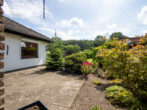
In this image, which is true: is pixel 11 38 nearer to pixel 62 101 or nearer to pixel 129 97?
pixel 62 101

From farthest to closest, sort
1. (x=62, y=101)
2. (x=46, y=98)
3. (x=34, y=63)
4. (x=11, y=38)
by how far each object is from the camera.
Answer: (x=34, y=63)
(x=11, y=38)
(x=46, y=98)
(x=62, y=101)

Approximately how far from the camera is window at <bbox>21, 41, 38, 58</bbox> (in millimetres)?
6789

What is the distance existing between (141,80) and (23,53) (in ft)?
26.4

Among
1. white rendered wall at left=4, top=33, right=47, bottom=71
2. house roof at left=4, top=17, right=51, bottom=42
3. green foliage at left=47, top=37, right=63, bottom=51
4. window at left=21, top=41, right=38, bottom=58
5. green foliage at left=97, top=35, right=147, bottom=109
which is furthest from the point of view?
green foliage at left=47, top=37, right=63, bottom=51

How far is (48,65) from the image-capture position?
273 inches

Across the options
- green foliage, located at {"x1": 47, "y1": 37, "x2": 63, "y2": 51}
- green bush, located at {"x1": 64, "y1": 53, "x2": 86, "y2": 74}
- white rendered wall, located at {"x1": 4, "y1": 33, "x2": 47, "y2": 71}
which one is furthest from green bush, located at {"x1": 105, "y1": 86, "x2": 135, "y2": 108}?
white rendered wall, located at {"x1": 4, "y1": 33, "x2": 47, "y2": 71}

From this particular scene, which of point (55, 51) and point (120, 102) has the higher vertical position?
point (55, 51)

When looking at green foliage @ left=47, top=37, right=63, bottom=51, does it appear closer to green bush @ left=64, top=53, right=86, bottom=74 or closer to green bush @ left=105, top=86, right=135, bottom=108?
green bush @ left=64, top=53, right=86, bottom=74

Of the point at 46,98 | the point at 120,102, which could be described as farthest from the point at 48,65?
the point at 120,102

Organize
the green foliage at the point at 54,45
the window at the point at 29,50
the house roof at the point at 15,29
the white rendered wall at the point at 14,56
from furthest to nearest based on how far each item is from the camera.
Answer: the green foliage at the point at 54,45
the window at the point at 29,50
the white rendered wall at the point at 14,56
the house roof at the point at 15,29

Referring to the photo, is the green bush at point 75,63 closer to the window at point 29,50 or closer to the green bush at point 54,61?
the green bush at point 54,61

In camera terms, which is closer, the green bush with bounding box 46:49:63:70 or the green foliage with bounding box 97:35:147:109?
the green foliage with bounding box 97:35:147:109

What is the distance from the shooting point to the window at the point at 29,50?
6.79 m

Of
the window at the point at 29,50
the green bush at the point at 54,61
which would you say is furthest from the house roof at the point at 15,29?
the green bush at the point at 54,61
